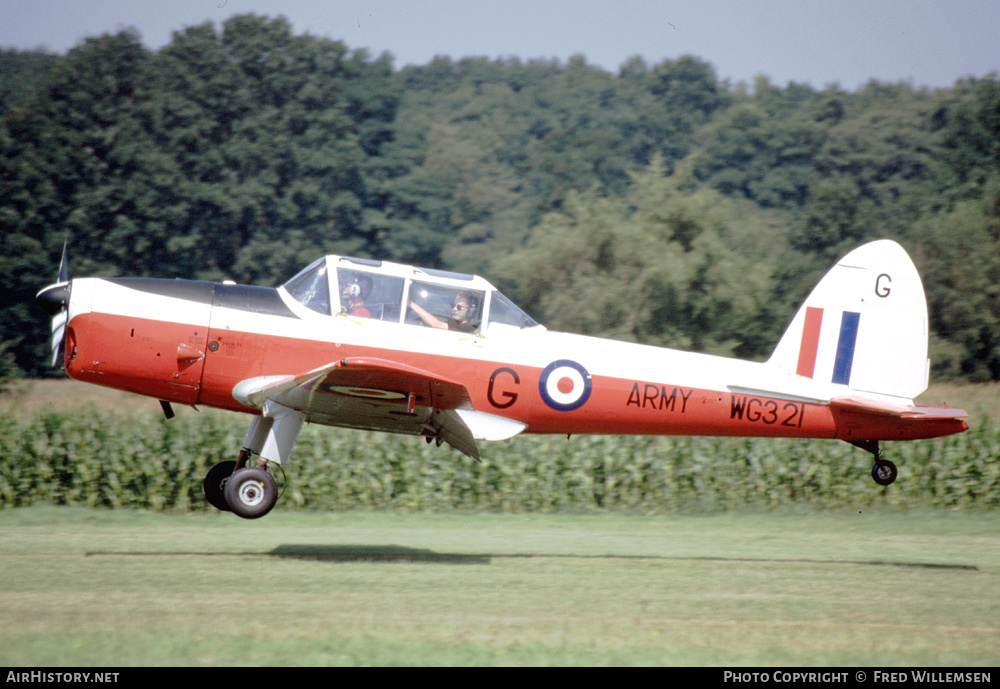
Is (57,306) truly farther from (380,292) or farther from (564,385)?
(564,385)

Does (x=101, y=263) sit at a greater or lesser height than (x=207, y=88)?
lesser

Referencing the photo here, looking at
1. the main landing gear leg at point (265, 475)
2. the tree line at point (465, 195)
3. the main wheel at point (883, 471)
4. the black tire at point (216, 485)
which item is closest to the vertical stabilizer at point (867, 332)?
the main wheel at point (883, 471)

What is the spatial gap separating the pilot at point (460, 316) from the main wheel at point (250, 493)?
78.3 inches

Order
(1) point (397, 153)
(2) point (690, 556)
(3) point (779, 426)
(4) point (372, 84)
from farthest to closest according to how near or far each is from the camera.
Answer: (4) point (372, 84) → (1) point (397, 153) → (2) point (690, 556) → (3) point (779, 426)

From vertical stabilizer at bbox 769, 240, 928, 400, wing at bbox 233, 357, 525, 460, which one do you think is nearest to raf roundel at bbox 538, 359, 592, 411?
wing at bbox 233, 357, 525, 460

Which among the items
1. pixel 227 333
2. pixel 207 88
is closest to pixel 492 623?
pixel 227 333

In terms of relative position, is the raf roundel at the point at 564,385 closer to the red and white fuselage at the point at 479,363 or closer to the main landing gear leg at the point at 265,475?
the red and white fuselage at the point at 479,363

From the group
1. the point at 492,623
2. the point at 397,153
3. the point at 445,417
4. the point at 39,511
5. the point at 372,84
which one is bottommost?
the point at 39,511

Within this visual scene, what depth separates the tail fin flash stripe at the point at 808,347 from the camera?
31.8 feet

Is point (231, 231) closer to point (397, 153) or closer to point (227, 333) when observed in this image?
point (397, 153)

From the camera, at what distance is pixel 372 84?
4881 cm

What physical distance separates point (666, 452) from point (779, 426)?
555 centimetres

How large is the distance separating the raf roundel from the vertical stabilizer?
1.94 metres

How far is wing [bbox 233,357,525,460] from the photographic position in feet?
26.4
